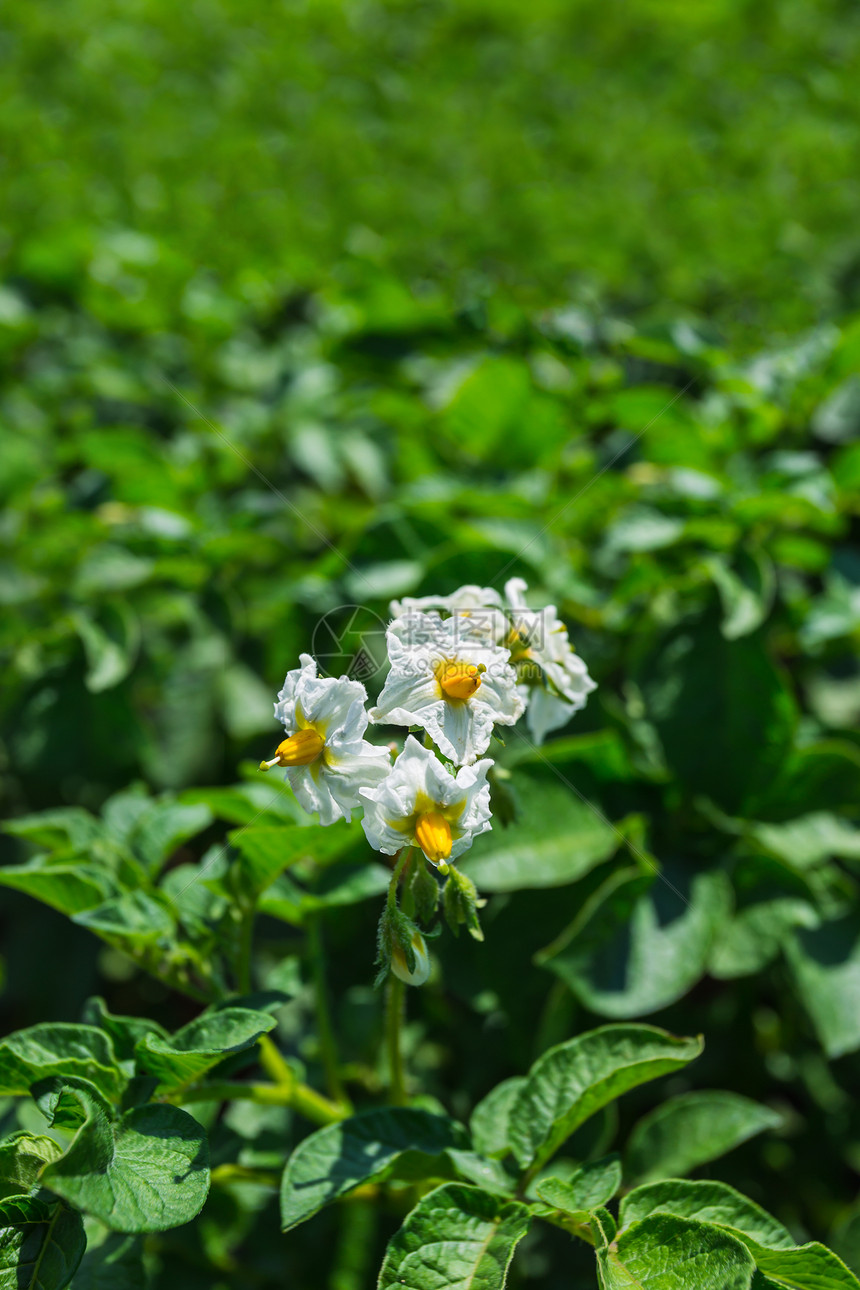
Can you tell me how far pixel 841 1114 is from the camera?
4.88ft

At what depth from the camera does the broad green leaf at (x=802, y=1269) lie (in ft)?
2.48

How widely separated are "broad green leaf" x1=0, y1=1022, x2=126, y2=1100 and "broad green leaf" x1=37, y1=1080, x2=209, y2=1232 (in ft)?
0.06

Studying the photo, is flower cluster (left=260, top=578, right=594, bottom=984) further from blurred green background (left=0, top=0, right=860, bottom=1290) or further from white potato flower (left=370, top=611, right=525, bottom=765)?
blurred green background (left=0, top=0, right=860, bottom=1290)

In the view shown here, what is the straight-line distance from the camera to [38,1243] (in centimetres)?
78

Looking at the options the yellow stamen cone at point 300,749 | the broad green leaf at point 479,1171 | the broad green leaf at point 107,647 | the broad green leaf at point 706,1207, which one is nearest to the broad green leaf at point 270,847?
the yellow stamen cone at point 300,749

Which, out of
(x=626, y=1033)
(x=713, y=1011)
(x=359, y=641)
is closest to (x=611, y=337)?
(x=359, y=641)

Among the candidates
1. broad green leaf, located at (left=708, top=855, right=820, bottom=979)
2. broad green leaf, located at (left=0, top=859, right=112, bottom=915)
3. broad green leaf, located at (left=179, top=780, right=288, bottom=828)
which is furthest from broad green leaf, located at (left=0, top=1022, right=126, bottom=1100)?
broad green leaf, located at (left=708, top=855, right=820, bottom=979)

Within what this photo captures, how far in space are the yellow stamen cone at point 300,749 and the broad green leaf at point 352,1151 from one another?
34cm

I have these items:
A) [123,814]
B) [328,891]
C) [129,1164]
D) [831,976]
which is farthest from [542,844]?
[129,1164]

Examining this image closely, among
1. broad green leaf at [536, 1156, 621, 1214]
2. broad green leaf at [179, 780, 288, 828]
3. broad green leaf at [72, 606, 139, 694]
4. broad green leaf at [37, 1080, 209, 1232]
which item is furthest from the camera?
broad green leaf at [72, 606, 139, 694]

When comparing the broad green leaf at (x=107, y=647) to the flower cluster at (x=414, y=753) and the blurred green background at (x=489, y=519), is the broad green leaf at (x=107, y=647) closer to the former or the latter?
the blurred green background at (x=489, y=519)

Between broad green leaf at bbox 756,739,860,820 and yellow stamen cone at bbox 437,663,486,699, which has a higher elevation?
yellow stamen cone at bbox 437,663,486,699

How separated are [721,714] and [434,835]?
716 millimetres

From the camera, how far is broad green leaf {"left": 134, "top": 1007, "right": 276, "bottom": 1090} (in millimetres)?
792
